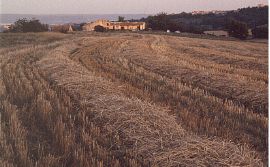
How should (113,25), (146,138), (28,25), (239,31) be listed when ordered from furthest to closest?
1. (113,25)
2. (28,25)
3. (239,31)
4. (146,138)

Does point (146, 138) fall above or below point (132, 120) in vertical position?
below

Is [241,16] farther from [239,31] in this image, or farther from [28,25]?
[28,25]

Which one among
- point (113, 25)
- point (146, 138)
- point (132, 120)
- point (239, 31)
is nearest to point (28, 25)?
point (239, 31)

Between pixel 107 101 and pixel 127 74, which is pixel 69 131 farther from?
pixel 127 74

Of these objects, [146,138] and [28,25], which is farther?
[28,25]

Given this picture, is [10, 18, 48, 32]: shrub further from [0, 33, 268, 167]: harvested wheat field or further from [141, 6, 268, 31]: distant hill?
[0, 33, 268, 167]: harvested wheat field

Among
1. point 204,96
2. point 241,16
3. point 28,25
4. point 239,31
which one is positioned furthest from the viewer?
point 28,25

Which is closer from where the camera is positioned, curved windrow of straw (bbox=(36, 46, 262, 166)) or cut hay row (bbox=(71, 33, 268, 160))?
curved windrow of straw (bbox=(36, 46, 262, 166))

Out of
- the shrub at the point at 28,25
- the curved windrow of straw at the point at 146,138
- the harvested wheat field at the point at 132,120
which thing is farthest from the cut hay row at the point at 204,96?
the shrub at the point at 28,25

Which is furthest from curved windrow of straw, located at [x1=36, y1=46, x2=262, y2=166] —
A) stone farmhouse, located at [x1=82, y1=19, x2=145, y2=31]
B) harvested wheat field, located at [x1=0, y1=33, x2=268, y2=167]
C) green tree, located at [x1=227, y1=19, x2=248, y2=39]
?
stone farmhouse, located at [x1=82, y1=19, x2=145, y2=31]

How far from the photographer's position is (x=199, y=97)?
9.12m

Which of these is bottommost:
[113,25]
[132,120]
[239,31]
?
[132,120]

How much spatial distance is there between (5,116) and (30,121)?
2.06 feet

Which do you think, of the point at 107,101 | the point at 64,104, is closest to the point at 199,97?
the point at 107,101
